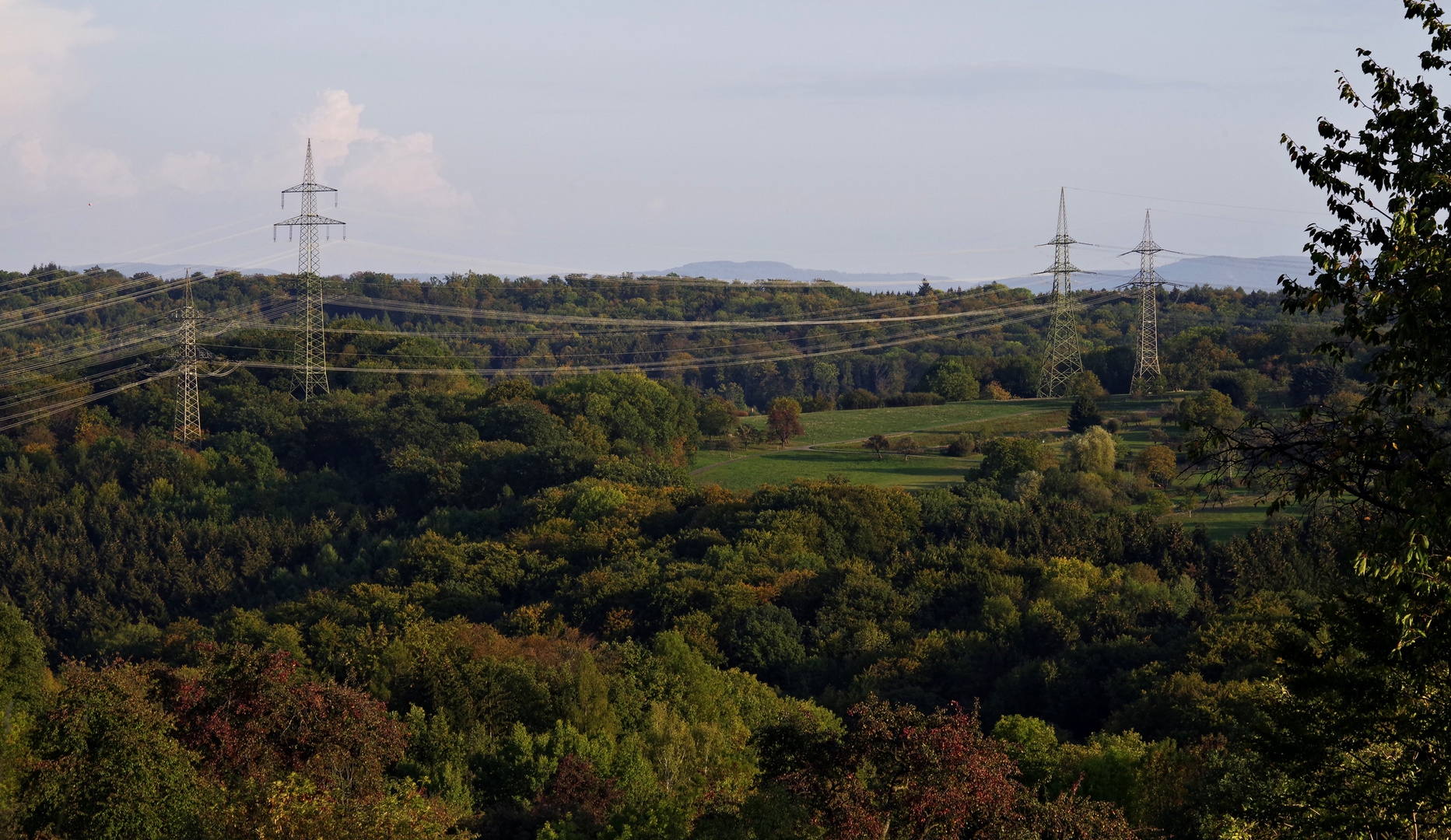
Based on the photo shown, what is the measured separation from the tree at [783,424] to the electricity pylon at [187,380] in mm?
35336

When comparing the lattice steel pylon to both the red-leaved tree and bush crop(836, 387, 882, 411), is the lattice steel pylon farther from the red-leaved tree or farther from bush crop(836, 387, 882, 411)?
the red-leaved tree

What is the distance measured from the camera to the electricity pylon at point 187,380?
3088 inches

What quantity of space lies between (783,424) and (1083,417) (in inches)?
709

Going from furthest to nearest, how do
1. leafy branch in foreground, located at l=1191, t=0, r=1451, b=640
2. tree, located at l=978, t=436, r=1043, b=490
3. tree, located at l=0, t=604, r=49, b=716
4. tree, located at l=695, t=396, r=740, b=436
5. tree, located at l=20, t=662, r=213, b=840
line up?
tree, located at l=695, t=396, r=740, b=436 → tree, located at l=978, t=436, r=1043, b=490 → tree, located at l=0, t=604, r=49, b=716 → tree, located at l=20, t=662, r=213, b=840 → leafy branch in foreground, located at l=1191, t=0, r=1451, b=640

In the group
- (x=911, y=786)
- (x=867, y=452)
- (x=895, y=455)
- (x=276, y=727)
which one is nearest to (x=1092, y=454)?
(x=895, y=455)

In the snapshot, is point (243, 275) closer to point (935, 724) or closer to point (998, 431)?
point (998, 431)

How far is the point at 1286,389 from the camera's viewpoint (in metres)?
79.5

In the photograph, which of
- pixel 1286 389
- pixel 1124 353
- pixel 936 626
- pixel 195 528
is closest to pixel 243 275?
pixel 195 528

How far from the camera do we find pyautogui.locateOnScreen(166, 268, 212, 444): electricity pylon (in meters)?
78.4

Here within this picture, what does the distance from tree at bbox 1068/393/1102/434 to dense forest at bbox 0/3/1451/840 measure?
0.69 feet

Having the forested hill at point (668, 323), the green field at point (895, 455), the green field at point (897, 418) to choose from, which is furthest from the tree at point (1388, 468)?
the forested hill at point (668, 323)

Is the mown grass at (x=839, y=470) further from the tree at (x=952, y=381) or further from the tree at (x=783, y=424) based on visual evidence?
the tree at (x=952, y=381)

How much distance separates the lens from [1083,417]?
7594 cm

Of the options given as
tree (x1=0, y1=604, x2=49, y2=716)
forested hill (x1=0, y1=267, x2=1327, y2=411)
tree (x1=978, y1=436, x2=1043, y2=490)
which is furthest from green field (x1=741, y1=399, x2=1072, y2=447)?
tree (x1=0, y1=604, x2=49, y2=716)
